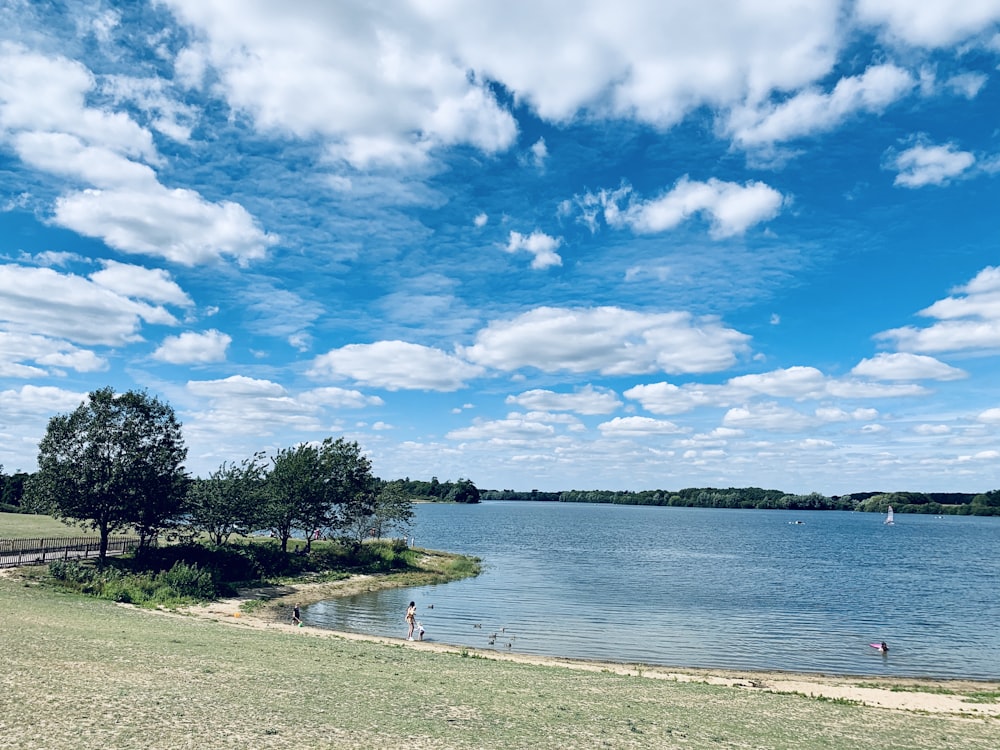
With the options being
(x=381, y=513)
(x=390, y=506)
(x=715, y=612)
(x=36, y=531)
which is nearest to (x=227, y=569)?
(x=381, y=513)

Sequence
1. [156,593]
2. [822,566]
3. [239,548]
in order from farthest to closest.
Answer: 1. [822,566]
2. [239,548]
3. [156,593]

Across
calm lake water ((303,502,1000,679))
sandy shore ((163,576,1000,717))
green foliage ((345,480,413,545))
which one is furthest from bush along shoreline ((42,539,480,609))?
calm lake water ((303,502,1000,679))

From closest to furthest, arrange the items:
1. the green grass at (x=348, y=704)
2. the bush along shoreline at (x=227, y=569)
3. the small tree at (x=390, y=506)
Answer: the green grass at (x=348, y=704) → the bush along shoreline at (x=227, y=569) → the small tree at (x=390, y=506)

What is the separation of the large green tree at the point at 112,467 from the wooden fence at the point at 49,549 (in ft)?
7.16

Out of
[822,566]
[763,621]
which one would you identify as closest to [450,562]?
[763,621]

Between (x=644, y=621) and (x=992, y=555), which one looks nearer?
(x=644, y=621)

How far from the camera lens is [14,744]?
1308cm

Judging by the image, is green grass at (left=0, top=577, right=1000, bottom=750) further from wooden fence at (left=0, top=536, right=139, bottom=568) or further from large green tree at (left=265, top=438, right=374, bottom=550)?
large green tree at (left=265, top=438, right=374, bottom=550)

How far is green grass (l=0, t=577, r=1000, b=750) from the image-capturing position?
15312mm

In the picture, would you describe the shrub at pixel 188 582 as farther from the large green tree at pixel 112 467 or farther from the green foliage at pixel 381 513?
the green foliage at pixel 381 513

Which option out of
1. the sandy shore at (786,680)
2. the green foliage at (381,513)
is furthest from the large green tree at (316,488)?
the sandy shore at (786,680)

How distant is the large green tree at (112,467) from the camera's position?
157 ft

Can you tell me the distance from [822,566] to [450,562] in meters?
53.4

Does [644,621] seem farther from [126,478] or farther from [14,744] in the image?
[14,744]
